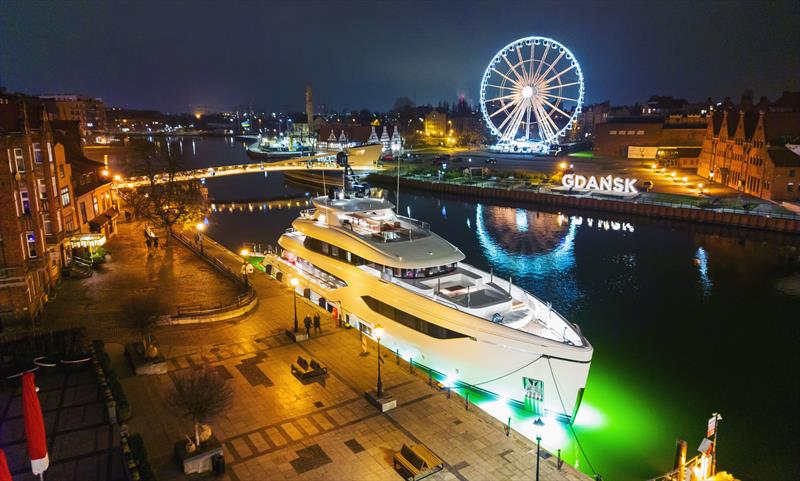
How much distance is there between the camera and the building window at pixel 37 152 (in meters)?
23.5

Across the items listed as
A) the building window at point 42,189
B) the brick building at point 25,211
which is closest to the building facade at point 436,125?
the brick building at point 25,211

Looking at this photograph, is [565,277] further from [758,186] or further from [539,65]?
[539,65]

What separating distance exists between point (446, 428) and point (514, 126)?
3382 inches

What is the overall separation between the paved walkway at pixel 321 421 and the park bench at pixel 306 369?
0.87 ft

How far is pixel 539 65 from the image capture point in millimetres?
81750

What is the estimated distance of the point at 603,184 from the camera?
6028 centimetres

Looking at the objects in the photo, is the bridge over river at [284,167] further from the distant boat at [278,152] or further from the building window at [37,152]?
the building window at [37,152]

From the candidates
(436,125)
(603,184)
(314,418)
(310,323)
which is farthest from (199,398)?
(436,125)

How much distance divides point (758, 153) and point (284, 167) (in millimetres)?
56996

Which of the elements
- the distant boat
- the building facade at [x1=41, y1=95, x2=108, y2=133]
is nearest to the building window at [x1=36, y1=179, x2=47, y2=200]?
the distant boat

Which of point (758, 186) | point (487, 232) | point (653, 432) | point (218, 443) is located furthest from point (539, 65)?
point (218, 443)

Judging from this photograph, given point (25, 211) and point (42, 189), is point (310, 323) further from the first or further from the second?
point (42, 189)

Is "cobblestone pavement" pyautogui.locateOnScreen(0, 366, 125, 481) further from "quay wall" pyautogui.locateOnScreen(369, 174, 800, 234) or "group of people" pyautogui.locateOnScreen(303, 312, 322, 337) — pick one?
"quay wall" pyautogui.locateOnScreen(369, 174, 800, 234)

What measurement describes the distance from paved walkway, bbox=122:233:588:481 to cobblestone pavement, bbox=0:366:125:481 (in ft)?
2.80
